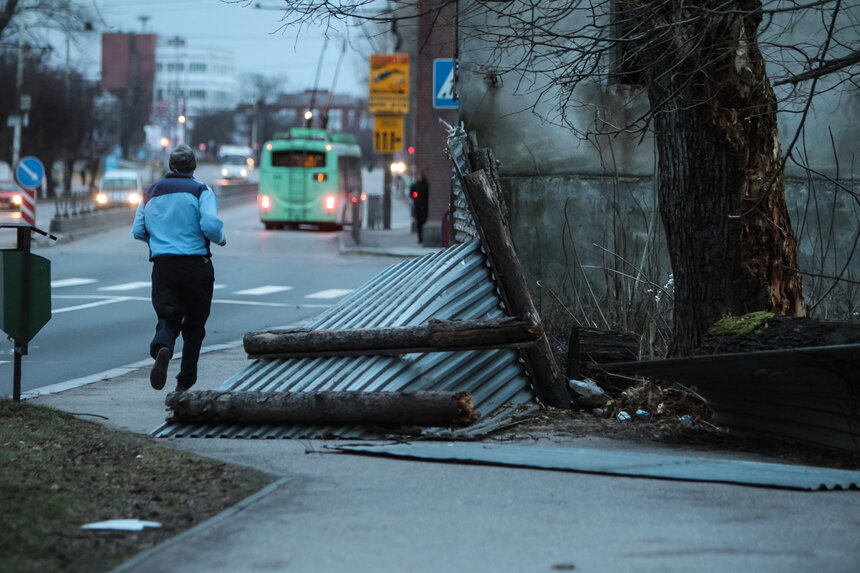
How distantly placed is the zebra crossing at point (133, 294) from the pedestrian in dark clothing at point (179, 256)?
29.2ft

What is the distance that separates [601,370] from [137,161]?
109255 mm

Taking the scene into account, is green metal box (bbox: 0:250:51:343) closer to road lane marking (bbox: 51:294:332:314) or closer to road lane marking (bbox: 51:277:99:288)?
road lane marking (bbox: 51:294:332:314)

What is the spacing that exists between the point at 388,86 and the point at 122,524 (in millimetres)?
30442

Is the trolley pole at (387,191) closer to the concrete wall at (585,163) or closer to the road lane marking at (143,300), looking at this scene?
the road lane marking at (143,300)

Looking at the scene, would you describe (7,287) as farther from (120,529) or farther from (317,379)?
(120,529)

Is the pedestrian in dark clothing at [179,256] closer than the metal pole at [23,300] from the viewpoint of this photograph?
No

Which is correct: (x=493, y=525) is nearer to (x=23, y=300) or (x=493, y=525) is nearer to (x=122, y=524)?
(x=122, y=524)

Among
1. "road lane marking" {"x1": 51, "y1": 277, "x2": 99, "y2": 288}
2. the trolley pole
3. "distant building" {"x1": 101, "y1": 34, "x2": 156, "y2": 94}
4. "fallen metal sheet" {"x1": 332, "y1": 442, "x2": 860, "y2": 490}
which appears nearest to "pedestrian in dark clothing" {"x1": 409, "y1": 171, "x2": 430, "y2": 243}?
the trolley pole

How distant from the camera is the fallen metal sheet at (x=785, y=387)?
6746mm

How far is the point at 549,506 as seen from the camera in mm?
5750

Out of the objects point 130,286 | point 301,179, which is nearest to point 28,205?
point 130,286

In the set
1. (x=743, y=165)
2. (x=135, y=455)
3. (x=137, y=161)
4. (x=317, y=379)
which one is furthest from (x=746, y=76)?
(x=137, y=161)

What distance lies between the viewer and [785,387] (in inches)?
283

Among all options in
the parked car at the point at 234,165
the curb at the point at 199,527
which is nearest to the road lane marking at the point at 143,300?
the curb at the point at 199,527
